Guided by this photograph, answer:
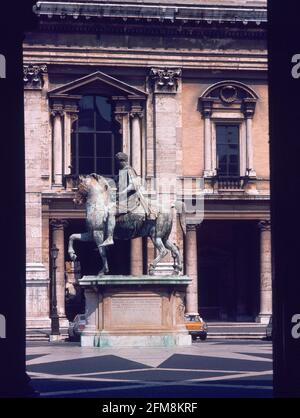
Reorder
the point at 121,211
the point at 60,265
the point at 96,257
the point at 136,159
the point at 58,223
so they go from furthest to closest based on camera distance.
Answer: the point at 96,257 < the point at 136,159 < the point at 58,223 < the point at 60,265 < the point at 121,211

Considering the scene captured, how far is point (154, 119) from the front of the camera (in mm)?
63938

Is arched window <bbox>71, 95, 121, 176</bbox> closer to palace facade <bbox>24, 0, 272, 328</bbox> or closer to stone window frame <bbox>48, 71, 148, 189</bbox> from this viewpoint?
palace facade <bbox>24, 0, 272, 328</bbox>

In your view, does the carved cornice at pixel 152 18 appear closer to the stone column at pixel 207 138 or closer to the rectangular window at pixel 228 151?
the stone column at pixel 207 138

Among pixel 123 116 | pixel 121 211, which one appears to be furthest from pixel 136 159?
pixel 121 211

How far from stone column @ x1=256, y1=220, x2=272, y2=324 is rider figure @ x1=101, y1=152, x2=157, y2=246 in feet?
86.5

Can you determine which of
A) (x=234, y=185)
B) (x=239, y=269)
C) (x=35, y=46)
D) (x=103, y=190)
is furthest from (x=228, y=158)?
(x=103, y=190)

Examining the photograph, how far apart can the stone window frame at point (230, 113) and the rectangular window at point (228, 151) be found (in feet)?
1.13

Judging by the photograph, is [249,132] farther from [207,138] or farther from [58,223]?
[58,223]

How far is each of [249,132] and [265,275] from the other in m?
7.37

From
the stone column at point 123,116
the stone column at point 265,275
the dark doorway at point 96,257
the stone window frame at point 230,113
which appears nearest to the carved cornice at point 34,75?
the stone column at point 123,116

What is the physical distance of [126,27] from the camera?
2517 inches
